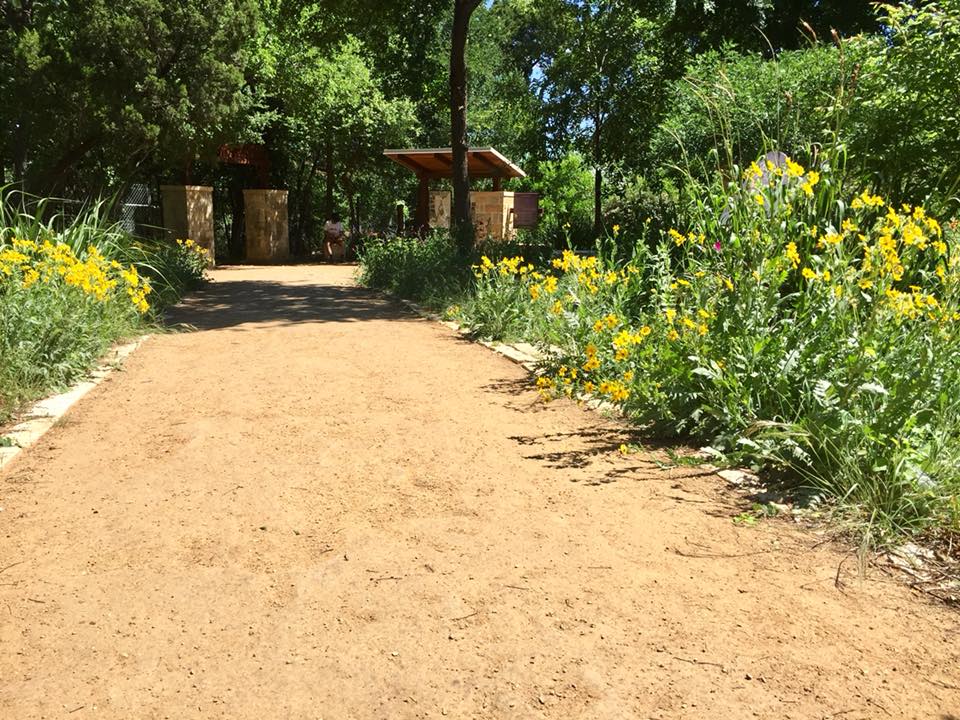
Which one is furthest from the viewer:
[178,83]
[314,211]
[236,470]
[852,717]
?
[314,211]

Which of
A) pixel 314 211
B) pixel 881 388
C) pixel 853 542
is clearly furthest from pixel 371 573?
pixel 314 211

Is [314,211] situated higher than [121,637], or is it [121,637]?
[314,211]

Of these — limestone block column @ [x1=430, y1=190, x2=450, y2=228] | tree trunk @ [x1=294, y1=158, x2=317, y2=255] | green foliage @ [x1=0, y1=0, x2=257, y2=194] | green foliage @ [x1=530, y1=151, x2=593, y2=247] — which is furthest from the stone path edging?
green foliage @ [x1=530, y1=151, x2=593, y2=247]

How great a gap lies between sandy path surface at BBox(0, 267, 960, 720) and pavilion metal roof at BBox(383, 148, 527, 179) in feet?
58.8

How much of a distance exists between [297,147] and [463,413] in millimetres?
25106

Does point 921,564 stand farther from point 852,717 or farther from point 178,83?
point 178,83

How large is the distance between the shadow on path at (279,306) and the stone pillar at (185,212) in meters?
6.80

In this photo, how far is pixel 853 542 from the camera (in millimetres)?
3469

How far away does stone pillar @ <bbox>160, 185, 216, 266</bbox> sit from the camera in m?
22.5

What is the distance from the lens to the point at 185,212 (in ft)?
73.9

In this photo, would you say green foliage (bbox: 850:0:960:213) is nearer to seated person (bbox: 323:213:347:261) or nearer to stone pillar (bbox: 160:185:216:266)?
stone pillar (bbox: 160:185:216:266)

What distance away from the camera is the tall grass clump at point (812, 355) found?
3.70 meters

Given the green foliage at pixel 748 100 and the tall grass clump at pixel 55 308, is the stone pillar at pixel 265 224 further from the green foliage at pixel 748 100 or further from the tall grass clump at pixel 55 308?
the tall grass clump at pixel 55 308

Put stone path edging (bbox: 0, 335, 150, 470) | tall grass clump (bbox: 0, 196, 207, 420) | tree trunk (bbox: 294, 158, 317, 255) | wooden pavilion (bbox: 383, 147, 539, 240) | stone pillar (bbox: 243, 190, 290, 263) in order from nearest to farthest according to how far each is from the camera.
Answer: stone path edging (bbox: 0, 335, 150, 470) → tall grass clump (bbox: 0, 196, 207, 420) → wooden pavilion (bbox: 383, 147, 539, 240) → stone pillar (bbox: 243, 190, 290, 263) → tree trunk (bbox: 294, 158, 317, 255)
